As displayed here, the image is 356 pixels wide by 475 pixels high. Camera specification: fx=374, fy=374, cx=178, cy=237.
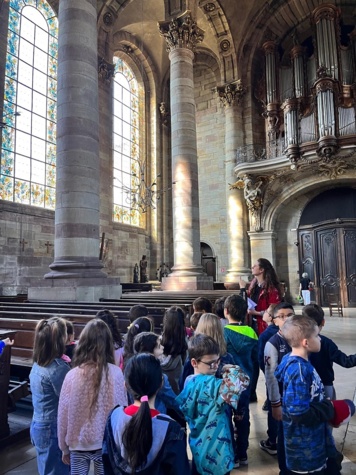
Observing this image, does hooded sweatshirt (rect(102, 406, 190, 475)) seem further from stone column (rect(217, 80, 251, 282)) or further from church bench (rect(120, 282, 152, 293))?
stone column (rect(217, 80, 251, 282))

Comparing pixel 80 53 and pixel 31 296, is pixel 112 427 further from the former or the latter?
pixel 80 53

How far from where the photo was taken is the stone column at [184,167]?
39.0ft

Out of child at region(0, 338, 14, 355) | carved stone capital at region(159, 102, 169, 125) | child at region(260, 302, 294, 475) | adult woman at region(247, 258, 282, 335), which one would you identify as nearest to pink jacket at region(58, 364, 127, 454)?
child at region(260, 302, 294, 475)

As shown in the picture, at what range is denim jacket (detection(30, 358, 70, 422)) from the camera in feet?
8.16

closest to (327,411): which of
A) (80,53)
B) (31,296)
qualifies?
(31,296)

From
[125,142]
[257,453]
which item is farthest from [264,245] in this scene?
[257,453]

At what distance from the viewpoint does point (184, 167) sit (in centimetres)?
1210

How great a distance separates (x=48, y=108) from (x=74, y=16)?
682cm

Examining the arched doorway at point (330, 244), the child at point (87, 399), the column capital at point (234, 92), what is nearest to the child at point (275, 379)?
the child at point (87, 399)

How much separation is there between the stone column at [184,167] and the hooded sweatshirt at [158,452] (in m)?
9.94

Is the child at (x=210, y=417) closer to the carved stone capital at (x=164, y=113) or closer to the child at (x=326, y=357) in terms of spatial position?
the child at (x=326, y=357)

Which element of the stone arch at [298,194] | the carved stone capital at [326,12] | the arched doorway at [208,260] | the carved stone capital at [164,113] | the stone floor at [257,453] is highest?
the carved stone capital at [326,12]

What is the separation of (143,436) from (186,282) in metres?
10.1

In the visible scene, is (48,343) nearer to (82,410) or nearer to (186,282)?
(82,410)
